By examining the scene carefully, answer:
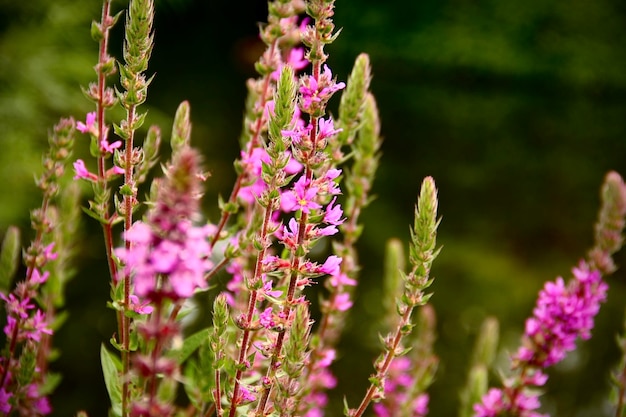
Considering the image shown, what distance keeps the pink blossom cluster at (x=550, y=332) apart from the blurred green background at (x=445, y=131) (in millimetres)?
2531

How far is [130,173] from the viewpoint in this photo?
117 centimetres

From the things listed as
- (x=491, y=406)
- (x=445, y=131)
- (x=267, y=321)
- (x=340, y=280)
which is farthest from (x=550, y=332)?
(x=445, y=131)

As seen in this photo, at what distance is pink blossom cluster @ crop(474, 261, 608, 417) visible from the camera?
1.58 metres

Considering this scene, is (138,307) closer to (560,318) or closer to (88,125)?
(88,125)

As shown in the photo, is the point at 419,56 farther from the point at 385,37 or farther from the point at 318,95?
the point at 318,95

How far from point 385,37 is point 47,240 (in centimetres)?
1645

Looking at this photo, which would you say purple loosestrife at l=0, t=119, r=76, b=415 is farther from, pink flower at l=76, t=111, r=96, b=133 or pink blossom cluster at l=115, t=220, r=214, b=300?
pink blossom cluster at l=115, t=220, r=214, b=300

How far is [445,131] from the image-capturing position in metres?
12.3

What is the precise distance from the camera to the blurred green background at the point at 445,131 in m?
Result: 4.93

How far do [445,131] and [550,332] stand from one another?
11077mm

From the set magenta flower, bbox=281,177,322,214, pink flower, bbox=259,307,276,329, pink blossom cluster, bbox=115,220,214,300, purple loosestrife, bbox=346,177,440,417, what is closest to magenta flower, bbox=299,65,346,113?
magenta flower, bbox=281,177,322,214

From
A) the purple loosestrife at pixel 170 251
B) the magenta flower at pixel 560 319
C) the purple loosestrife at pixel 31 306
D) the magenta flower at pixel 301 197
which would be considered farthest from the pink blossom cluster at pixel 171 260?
the magenta flower at pixel 560 319

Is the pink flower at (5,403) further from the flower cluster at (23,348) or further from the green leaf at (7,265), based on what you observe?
the green leaf at (7,265)

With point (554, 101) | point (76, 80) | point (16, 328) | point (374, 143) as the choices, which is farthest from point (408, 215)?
point (554, 101)
